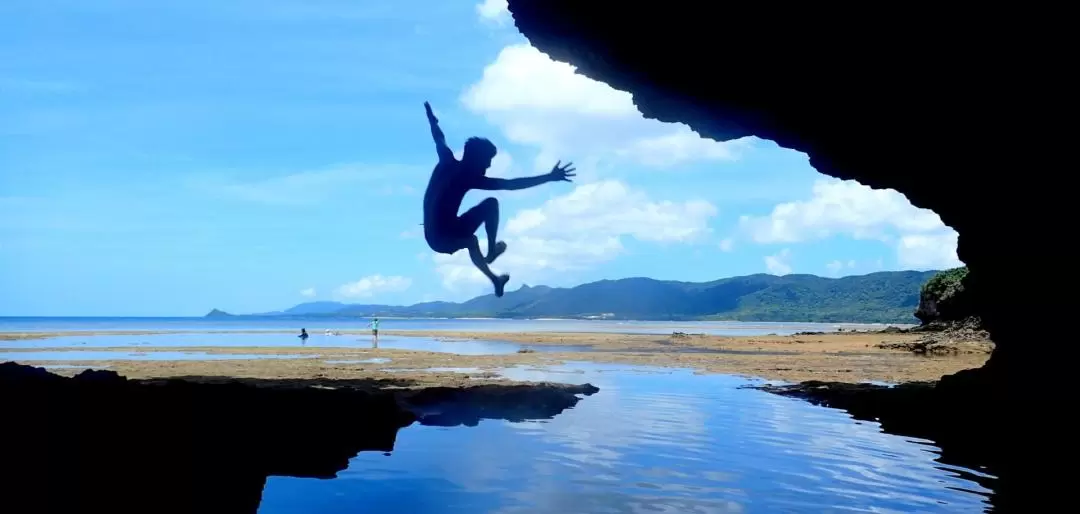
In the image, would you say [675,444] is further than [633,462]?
Yes

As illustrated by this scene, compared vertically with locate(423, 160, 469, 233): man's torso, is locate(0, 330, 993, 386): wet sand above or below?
below

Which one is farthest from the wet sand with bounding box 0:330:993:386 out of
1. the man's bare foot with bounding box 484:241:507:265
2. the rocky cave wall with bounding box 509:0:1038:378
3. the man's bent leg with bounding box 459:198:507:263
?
the man's bent leg with bounding box 459:198:507:263

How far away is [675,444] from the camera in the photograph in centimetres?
1202

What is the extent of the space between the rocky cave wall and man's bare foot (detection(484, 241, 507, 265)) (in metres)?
4.62

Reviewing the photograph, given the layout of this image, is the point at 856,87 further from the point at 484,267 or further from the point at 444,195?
the point at 444,195

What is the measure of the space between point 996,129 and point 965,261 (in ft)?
17.1

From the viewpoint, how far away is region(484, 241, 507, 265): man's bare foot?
695 cm

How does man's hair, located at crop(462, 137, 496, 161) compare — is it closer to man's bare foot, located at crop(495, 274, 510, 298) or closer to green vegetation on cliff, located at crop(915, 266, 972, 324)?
man's bare foot, located at crop(495, 274, 510, 298)

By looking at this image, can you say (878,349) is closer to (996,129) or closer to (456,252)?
(996,129)

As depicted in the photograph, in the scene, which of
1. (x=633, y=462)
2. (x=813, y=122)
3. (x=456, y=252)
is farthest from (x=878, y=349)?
(x=456, y=252)

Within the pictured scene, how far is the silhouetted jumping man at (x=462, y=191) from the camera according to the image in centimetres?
625

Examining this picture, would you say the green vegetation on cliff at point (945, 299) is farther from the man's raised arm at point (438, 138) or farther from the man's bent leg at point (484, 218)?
the man's raised arm at point (438, 138)

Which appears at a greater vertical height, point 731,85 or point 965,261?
point 731,85

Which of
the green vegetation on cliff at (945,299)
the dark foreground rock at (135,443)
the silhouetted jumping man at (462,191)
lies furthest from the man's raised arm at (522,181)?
the green vegetation on cliff at (945,299)
